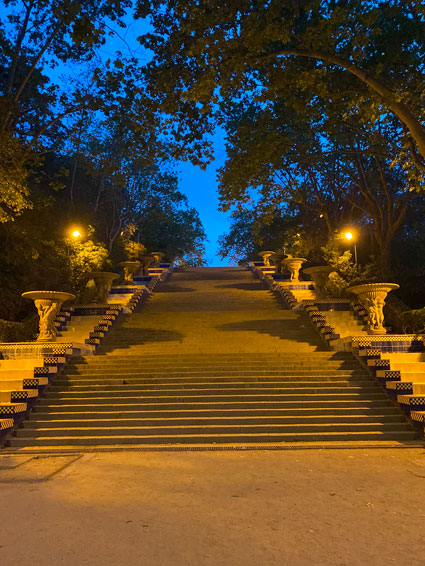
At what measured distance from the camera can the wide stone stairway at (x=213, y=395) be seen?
8.88 meters

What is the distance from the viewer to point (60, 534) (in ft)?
13.6

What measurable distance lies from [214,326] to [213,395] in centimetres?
621

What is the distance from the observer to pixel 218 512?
4.75m

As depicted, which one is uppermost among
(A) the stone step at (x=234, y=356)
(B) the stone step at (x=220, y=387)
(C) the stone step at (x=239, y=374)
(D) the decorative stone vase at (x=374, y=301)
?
(D) the decorative stone vase at (x=374, y=301)

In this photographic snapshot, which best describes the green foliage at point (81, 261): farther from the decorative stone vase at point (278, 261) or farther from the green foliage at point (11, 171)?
the decorative stone vase at point (278, 261)

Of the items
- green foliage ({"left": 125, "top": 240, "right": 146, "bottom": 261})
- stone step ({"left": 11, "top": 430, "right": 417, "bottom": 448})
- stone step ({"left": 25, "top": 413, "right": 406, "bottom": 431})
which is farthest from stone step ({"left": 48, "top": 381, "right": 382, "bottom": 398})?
green foliage ({"left": 125, "top": 240, "right": 146, "bottom": 261})

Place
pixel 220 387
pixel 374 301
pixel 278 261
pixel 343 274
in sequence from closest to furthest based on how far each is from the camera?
pixel 220 387 < pixel 374 301 < pixel 343 274 < pixel 278 261

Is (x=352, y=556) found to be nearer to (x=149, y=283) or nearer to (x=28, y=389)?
(x=28, y=389)

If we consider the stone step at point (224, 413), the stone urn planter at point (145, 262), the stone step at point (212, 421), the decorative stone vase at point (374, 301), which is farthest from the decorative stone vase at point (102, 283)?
the stone urn planter at point (145, 262)

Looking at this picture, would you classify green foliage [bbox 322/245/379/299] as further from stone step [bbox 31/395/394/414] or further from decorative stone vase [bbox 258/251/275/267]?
decorative stone vase [bbox 258/251/275/267]

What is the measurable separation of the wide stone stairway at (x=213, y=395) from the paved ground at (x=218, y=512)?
1.51 metres

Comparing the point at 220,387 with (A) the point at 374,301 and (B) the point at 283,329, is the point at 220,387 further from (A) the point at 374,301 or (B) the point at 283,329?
(A) the point at 374,301

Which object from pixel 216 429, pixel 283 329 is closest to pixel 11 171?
pixel 216 429

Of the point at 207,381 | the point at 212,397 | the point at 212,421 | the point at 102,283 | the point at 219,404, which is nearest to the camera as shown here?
the point at 212,421
